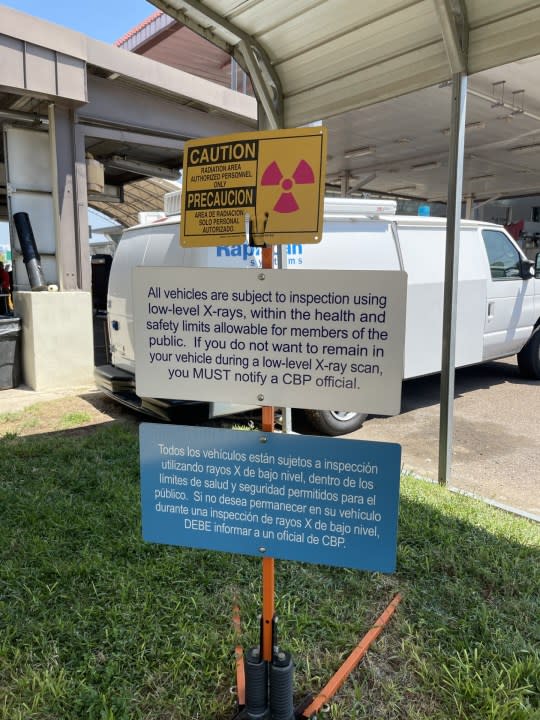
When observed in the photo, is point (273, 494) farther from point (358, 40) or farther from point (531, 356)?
point (531, 356)

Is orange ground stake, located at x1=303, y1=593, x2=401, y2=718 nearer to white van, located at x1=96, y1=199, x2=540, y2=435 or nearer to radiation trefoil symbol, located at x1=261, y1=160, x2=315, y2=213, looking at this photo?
radiation trefoil symbol, located at x1=261, y1=160, x2=315, y2=213

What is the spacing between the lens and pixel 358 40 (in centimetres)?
398

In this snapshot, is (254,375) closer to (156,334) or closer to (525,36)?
(156,334)

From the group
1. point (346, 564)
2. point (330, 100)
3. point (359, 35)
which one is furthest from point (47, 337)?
point (346, 564)

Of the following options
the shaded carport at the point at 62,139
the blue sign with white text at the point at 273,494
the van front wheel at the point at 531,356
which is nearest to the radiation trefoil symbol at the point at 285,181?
the blue sign with white text at the point at 273,494

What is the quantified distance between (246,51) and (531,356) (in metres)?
6.19

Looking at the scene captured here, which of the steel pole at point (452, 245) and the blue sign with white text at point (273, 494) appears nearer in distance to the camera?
the blue sign with white text at point (273, 494)

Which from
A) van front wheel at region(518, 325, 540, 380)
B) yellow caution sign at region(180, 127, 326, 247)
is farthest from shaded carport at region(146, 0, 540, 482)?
van front wheel at region(518, 325, 540, 380)

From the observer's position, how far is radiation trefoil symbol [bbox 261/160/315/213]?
194 centimetres

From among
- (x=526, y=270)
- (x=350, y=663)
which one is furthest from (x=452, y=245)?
(x=526, y=270)

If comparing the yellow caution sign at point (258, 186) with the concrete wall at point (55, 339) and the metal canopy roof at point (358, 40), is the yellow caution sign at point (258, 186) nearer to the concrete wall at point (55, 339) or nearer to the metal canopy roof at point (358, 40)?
the metal canopy roof at point (358, 40)

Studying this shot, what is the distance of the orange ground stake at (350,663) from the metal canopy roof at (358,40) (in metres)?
3.29

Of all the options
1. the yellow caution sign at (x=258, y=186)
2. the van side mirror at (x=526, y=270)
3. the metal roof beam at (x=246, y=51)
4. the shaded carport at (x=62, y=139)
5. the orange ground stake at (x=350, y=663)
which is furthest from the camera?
the van side mirror at (x=526, y=270)

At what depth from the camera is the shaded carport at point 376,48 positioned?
3520 mm
